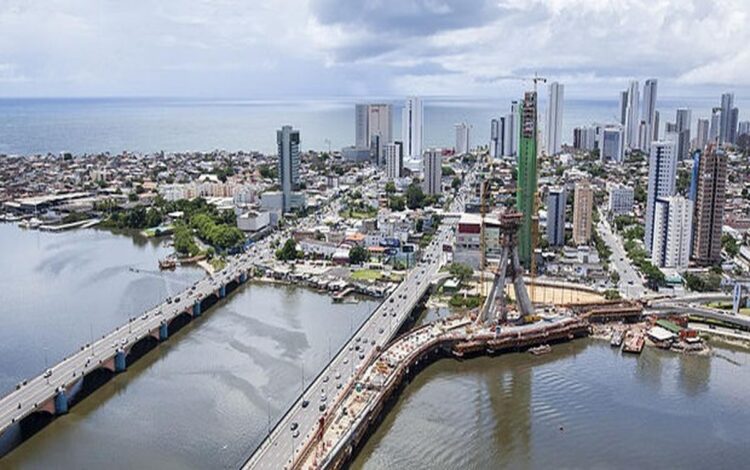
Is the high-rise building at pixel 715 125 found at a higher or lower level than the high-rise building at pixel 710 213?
higher

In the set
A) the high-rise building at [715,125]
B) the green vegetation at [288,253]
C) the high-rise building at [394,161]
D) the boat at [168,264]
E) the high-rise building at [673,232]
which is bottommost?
the boat at [168,264]

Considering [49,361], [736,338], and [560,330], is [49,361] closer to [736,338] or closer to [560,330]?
[560,330]

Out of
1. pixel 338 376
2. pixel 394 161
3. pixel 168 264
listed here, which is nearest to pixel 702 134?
pixel 394 161

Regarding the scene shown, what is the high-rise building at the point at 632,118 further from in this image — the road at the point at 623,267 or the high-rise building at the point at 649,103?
the road at the point at 623,267

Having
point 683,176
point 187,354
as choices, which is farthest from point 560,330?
point 683,176

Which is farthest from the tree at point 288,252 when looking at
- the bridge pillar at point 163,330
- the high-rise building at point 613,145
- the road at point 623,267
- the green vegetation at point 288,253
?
the high-rise building at point 613,145

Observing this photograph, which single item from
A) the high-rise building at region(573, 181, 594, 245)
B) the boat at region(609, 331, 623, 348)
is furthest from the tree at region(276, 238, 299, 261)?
the boat at region(609, 331, 623, 348)

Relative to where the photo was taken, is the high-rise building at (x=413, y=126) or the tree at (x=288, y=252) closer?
the tree at (x=288, y=252)

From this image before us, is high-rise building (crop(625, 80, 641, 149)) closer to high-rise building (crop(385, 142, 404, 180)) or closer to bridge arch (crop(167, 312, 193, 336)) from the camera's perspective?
Result: high-rise building (crop(385, 142, 404, 180))
